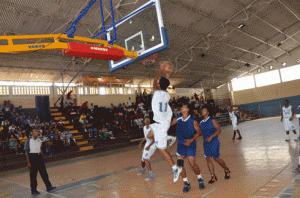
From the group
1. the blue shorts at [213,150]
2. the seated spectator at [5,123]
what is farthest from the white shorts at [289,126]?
the seated spectator at [5,123]

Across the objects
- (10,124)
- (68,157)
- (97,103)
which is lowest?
(68,157)

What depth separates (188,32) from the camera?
62.6 ft

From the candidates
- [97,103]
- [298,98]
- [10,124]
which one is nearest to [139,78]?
[97,103]

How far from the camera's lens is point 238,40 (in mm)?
23156

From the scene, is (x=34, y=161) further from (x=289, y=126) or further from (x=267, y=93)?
(x=267, y=93)

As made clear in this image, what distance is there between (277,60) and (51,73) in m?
29.8

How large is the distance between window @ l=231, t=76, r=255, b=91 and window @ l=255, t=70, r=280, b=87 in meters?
0.90

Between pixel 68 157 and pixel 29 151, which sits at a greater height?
pixel 29 151

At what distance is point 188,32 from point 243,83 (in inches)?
861

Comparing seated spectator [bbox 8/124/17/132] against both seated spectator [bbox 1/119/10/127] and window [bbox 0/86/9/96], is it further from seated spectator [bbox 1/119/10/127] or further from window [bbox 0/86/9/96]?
window [bbox 0/86/9/96]

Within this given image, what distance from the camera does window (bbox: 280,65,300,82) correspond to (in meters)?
31.1

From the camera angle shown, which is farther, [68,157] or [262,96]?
[262,96]

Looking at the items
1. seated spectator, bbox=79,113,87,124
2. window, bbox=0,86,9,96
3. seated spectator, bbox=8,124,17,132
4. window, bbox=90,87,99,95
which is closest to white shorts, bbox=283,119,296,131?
seated spectator, bbox=79,113,87,124

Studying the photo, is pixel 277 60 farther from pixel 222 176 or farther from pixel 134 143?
pixel 222 176
